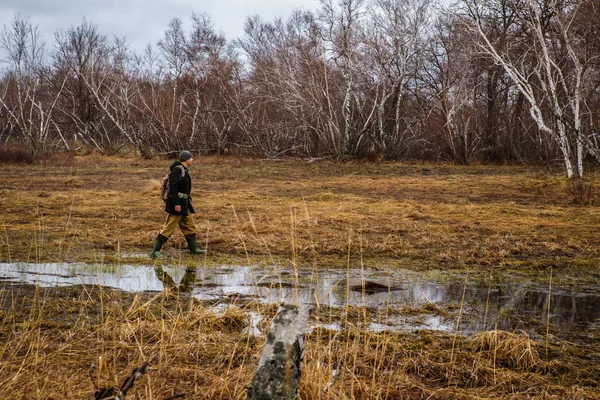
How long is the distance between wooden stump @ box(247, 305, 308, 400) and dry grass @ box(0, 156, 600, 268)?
159 cm

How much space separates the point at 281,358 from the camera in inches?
96.1

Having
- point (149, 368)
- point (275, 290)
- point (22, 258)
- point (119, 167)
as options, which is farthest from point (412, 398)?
point (119, 167)

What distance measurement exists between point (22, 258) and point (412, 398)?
6.20 meters

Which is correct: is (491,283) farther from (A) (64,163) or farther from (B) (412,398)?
(A) (64,163)

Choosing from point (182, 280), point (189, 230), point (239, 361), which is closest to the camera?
point (239, 361)

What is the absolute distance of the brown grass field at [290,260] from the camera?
4.01m

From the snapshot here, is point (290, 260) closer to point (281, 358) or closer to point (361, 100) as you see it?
point (281, 358)

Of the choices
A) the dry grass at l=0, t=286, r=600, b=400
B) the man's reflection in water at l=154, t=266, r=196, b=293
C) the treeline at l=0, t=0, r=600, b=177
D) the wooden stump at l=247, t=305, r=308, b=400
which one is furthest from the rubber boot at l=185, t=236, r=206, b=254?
the treeline at l=0, t=0, r=600, b=177

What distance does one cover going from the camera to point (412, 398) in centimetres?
395

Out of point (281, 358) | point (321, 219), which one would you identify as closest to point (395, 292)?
point (281, 358)

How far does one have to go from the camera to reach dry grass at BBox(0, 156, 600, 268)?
29.0ft

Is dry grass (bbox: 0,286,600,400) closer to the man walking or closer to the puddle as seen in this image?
the puddle

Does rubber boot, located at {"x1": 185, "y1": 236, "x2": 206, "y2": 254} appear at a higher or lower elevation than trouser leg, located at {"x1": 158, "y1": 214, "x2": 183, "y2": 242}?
lower

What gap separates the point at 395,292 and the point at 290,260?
1.99m
